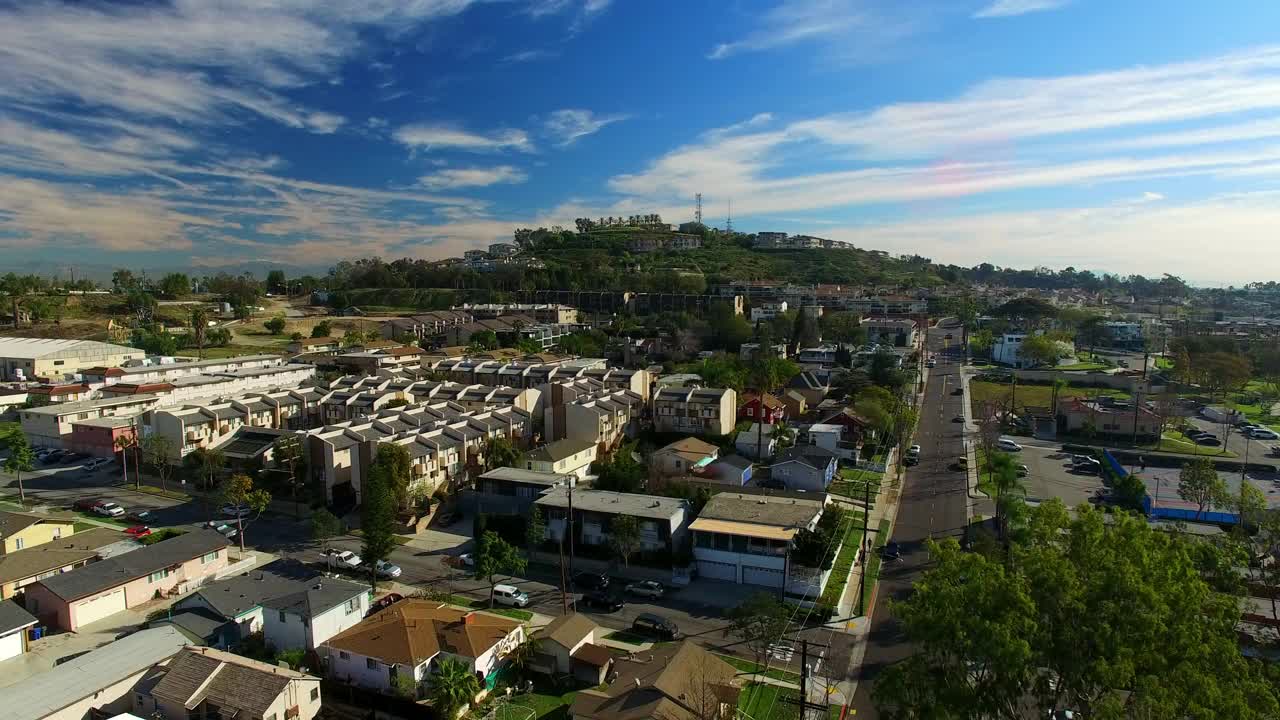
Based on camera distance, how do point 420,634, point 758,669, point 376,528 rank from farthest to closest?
1. point 376,528
2. point 758,669
3. point 420,634

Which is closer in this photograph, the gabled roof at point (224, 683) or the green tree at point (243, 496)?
the gabled roof at point (224, 683)

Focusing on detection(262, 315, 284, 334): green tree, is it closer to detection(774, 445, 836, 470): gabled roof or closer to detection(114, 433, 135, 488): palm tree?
detection(114, 433, 135, 488): palm tree

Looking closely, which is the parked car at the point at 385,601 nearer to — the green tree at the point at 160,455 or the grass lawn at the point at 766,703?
the grass lawn at the point at 766,703

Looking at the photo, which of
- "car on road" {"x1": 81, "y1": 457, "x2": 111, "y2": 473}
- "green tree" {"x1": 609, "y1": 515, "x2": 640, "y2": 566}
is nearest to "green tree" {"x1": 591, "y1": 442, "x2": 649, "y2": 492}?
"green tree" {"x1": 609, "y1": 515, "x2": 640, "y2": 566}

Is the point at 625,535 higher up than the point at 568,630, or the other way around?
the point at 625,535

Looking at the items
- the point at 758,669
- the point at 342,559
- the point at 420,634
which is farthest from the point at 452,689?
the point at 342,559

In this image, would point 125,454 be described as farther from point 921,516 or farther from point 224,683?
point 921,516

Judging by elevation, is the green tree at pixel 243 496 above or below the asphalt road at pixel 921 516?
above

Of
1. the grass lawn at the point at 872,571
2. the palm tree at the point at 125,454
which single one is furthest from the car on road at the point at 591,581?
the palm tree at the point at 125,454
